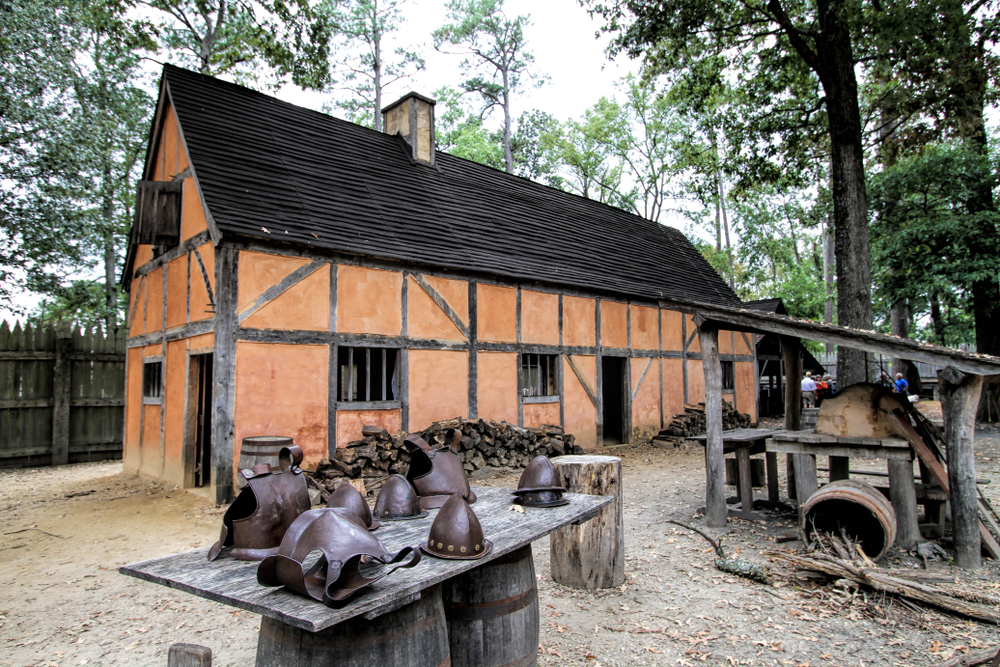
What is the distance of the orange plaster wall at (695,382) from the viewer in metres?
15.4

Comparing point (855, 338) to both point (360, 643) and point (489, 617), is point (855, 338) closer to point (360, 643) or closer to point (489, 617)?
point (489, 617)

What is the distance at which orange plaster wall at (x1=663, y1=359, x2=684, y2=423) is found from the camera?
1462cm

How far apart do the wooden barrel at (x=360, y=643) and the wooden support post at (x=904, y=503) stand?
17.1 ft

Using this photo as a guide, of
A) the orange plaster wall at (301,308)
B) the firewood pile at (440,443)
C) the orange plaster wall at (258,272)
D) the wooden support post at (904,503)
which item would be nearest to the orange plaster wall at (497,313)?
the firewood pile at (440,443)

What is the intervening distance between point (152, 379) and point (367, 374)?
165 inches

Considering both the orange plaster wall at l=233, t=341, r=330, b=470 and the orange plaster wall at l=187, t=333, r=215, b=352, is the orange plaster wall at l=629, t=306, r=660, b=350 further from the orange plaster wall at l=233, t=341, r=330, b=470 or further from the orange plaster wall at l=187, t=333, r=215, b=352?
the orange plaster wall at l=187, t=333, r=215, b=352

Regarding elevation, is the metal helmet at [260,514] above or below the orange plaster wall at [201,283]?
below

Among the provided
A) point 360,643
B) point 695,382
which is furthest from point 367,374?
point 695,382

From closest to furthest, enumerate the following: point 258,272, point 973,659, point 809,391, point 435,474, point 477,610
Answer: point 477,610
point 973,659
point 435,474
point 258,272
point 809,391

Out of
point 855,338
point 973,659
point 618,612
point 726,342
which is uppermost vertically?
point 726,342

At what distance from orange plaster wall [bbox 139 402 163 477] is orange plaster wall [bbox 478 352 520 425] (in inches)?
208

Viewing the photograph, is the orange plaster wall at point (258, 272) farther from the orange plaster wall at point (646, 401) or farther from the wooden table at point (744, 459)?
the orange plaster wall at point (646, 401)

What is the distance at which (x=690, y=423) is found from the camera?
47.3 ft

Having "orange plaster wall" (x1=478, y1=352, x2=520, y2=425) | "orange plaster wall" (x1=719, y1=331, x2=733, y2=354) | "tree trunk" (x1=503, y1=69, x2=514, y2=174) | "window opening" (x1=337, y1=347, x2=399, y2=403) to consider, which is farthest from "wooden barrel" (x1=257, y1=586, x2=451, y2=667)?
"tree trunk" (x1=503, y1=69, x2=514, y2=174)
